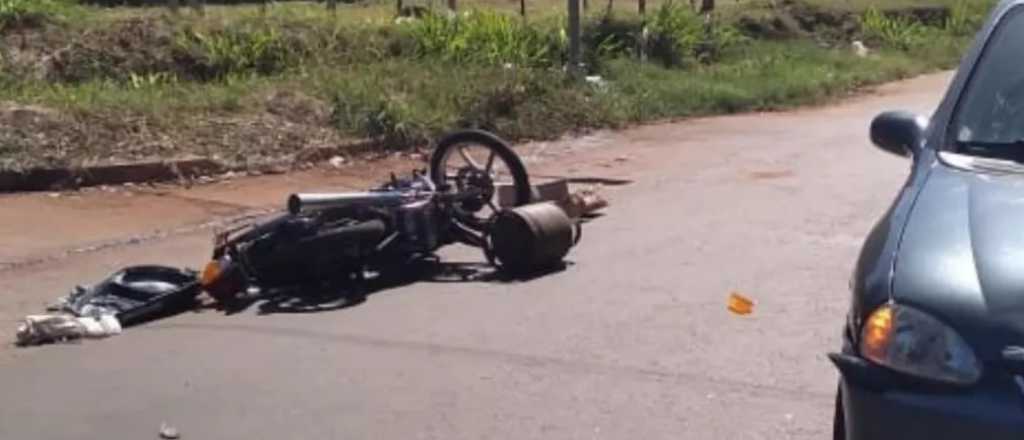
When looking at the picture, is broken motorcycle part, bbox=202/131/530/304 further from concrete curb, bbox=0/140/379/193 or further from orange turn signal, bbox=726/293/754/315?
concrete curb, bbox=0/140/379/193

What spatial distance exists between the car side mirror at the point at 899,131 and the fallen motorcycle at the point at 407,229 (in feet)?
11.5

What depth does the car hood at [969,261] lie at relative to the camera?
439cm

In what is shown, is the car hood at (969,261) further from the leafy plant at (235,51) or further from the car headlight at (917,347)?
the leafy plant at (235,51)

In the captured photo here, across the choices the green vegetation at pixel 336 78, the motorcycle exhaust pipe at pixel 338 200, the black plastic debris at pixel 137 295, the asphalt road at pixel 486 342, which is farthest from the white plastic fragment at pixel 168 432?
the green vegetation at pixel 336 78

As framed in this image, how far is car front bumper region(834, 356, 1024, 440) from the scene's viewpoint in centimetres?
427

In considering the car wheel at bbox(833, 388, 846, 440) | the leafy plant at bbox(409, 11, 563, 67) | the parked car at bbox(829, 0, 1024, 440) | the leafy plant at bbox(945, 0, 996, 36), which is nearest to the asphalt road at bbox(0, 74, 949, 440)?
the car wheel at bbox(833, 388, 846, 440)

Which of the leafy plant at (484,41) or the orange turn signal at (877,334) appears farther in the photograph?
the leafy plant at (484,41)

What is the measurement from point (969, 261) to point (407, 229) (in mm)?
5107

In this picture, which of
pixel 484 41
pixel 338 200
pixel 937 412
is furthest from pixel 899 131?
pixel 484 41

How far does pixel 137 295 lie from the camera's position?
29.1 feet

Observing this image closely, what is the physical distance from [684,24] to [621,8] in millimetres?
3757

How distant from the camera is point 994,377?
433cm

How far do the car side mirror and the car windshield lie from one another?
0.17 meters

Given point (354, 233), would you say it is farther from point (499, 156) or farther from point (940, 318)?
point (940, 318)
